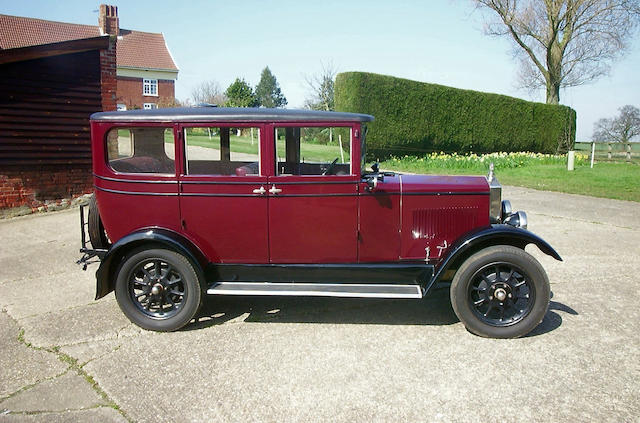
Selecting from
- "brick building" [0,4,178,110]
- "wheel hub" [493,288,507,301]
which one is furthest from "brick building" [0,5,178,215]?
"brick building" [0,4,178,110]

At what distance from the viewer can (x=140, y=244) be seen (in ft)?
13.6

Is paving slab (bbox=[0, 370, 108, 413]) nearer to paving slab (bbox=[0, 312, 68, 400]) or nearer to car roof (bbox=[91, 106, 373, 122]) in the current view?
paving slab (bbox=[0, 312, 68, 400])

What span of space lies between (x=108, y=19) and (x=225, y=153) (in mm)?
34322

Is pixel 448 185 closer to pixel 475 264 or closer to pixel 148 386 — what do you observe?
pixel 475 264

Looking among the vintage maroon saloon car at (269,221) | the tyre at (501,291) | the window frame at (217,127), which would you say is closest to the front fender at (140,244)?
the vintage maroon saloon car at (269,221)

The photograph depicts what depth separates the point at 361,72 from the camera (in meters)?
17.3

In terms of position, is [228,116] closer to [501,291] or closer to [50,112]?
[501,291]

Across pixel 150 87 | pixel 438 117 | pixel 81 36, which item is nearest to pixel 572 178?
pixel 438 117

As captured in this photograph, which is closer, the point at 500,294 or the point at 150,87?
the point at 500,294

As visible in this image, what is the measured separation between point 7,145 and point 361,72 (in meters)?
11.8

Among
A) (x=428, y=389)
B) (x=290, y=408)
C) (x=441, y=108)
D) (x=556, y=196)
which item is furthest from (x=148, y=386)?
(x=441, y=108)

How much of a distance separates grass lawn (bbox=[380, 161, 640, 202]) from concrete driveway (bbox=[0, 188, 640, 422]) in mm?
7773

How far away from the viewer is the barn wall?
884cm

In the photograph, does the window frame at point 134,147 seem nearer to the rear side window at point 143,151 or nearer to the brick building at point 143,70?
the rear side window at point 143,151
